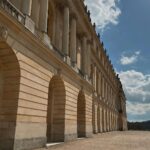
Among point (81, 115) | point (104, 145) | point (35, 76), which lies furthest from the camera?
point (81, 115)

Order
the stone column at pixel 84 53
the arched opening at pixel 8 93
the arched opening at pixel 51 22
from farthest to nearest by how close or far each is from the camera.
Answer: the stone column at pixel 84 53 < the arched opening at pixel 51 22 < the arched opening at pixel 8 93

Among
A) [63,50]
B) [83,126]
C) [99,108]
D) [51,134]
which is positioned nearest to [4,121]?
[51,134]

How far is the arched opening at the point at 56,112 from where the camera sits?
2212 cm

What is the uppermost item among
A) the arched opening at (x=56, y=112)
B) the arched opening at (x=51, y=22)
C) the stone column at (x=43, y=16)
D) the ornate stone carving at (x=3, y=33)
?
the arched opening at (x=51, y=22)

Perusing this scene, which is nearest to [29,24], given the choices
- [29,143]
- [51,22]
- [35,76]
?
[35,76]

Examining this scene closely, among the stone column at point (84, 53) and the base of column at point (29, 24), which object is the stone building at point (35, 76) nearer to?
the base of column at point (29, 24)

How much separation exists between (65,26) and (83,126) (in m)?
12.4

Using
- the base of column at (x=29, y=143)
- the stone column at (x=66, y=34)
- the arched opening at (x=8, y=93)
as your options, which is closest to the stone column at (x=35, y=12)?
the arched opening at (x=8, y=93)

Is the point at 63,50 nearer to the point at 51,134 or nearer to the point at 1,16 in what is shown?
the point at 51,134

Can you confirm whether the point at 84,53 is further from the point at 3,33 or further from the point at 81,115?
the point at 3,33

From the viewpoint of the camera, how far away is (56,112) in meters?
22.4

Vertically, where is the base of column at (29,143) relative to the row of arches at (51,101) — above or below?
below

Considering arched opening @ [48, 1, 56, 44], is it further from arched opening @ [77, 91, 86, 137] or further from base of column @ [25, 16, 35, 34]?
arched opening @ [77, 91, 86, 137]

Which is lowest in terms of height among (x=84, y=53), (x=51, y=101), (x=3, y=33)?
(x=51, y=101)
